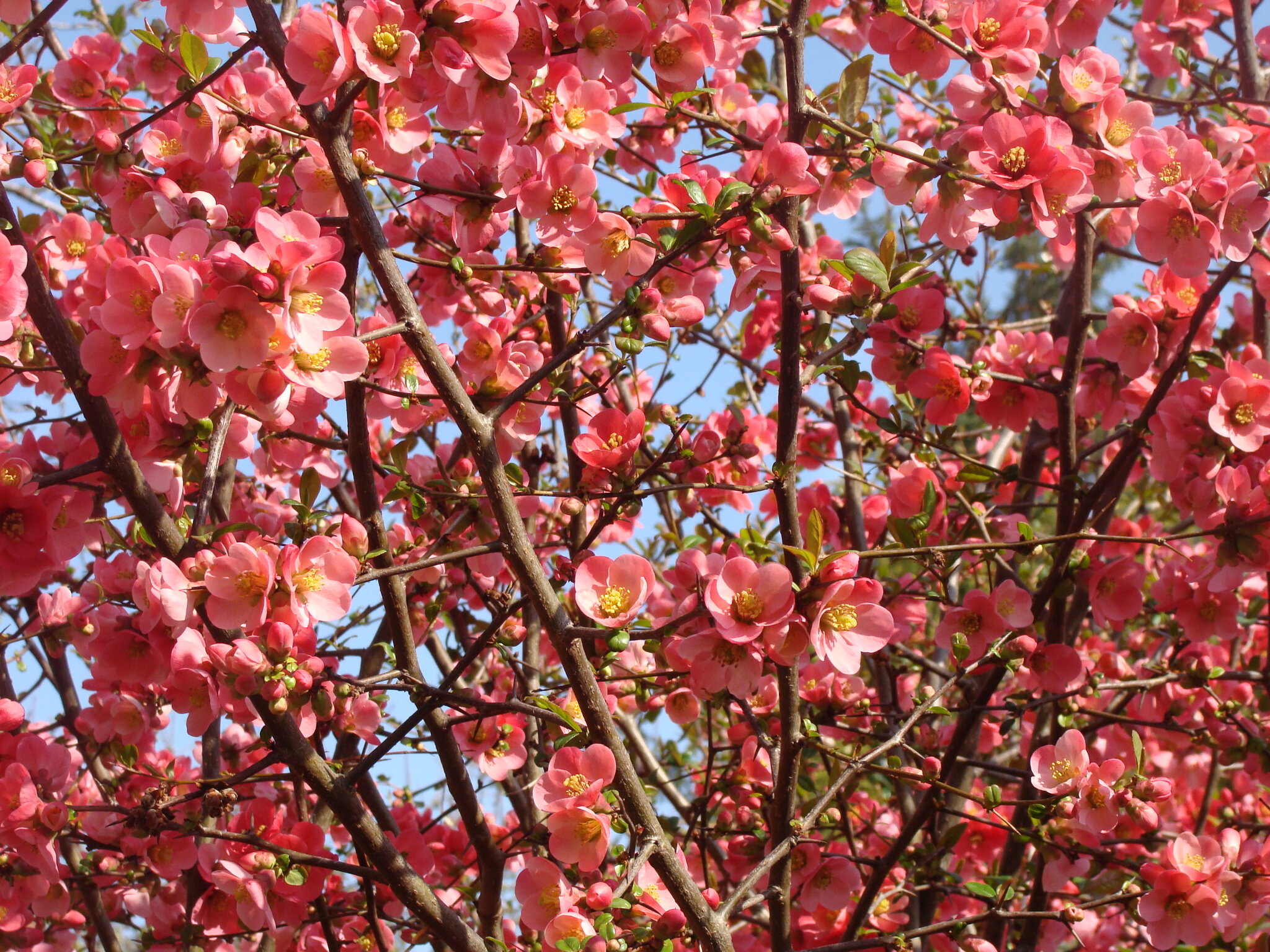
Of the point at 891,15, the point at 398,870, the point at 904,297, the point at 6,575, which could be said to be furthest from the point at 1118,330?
the point at 6,575

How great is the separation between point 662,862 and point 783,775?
1.07 feet

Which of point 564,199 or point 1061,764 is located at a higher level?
point 564,199

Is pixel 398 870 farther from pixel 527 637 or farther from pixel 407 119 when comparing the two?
pixel 407 119

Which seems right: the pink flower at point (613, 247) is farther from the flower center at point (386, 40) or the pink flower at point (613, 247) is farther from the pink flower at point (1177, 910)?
the pink flower at point (1177, 910)

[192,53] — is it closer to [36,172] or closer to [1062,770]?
[36,172]

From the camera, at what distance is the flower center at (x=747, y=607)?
1.39 meters

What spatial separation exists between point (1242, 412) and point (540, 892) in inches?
61.0

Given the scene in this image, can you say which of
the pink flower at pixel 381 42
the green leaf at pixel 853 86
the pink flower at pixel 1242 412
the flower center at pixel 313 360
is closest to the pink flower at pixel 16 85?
the pink flower at pixel 381 42

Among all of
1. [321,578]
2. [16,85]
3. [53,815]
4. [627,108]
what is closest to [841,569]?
[321,578]

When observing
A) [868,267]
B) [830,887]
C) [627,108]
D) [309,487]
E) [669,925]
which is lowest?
[669,925]

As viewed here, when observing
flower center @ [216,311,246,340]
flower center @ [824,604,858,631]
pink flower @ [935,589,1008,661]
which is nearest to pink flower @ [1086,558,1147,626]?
pink flower @ [935,589,1008,661]

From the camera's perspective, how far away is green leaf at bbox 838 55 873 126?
5.86ft

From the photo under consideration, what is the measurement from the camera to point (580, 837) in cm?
149

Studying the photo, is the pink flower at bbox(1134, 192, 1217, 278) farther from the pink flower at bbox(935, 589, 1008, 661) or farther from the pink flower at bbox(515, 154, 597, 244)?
the pink flower at bbox(515, 154, 597, 244)
